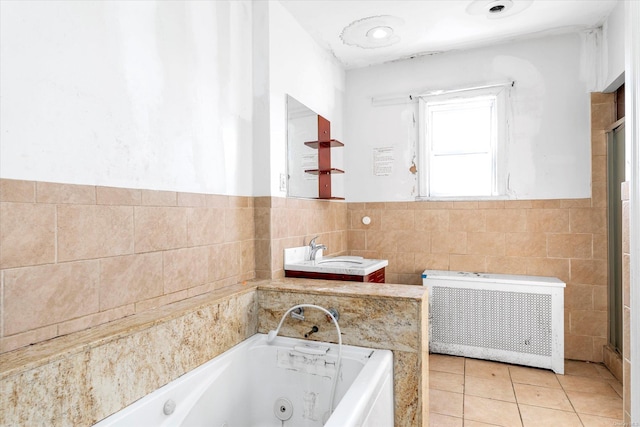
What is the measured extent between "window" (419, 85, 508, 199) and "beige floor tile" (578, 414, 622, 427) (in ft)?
5.74

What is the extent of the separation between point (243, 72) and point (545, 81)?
100 inches

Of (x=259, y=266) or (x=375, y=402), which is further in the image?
(x=259, y=266)

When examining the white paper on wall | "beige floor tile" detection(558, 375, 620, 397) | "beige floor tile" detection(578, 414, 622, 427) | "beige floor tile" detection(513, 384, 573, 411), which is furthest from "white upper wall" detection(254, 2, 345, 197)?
"beige floor tile" detection(558, 375, 620, 397)

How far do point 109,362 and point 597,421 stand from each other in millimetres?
2701

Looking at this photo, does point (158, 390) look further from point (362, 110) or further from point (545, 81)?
point (545, 81)

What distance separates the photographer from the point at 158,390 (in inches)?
59.6

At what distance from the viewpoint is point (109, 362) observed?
1347mm

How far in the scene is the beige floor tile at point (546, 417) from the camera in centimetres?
222

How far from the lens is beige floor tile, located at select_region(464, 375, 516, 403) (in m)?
2.54

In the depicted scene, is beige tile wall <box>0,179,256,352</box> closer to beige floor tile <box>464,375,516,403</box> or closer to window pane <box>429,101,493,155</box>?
beige floor tile <box>464,375,516,403</box>

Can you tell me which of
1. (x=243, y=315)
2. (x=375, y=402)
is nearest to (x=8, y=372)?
(x=243, y=315)

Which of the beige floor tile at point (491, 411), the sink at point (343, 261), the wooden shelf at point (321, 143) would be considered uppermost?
the wooden shelf at point (321, 143)

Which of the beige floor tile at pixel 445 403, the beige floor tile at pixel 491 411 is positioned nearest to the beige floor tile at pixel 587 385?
the beige floor tile at pixel 491 411

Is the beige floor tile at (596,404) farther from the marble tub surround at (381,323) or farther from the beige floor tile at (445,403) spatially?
the marble tub surround at (381,323)
